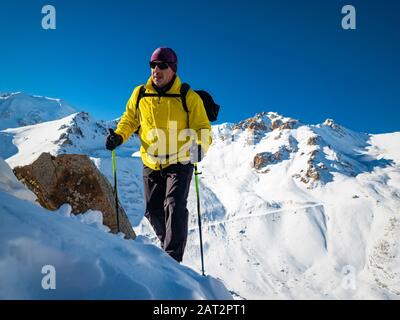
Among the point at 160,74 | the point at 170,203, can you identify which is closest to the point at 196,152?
the point at 170,203

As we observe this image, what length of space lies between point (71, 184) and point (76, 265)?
7.09 m

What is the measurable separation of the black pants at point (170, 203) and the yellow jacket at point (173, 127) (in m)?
0.20

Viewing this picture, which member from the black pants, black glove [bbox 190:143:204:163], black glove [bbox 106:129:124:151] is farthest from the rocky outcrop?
black glove [bbox 190:143:204:163]

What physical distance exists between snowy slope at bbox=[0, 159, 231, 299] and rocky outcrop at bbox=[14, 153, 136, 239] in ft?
19.0

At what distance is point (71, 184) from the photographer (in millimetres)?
9719

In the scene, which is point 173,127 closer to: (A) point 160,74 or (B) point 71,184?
(A) point 160,74

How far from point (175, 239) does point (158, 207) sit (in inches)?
40.2

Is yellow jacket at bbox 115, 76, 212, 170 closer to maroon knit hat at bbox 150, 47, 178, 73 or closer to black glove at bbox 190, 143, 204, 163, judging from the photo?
black glove at bbox 190, 143, 204, 163

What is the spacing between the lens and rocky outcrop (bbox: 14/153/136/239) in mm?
9258

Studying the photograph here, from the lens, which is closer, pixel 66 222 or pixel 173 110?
pixel 66 222
